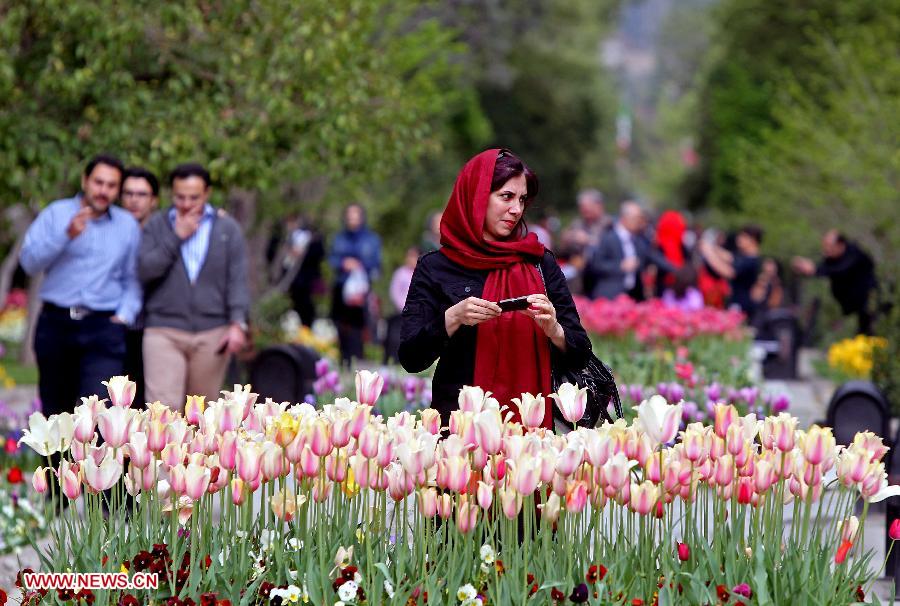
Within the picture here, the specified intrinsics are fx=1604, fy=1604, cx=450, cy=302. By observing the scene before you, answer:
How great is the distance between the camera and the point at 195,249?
8.23 meters

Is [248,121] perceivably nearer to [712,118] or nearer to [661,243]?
[661,243]

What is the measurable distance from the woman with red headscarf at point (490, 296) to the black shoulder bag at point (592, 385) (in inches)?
2.0

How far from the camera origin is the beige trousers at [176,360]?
26.8 feet

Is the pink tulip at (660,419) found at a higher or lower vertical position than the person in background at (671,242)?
lower

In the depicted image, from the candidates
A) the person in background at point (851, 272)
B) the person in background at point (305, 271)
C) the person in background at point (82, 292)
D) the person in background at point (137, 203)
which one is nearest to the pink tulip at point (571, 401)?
the person in background at point (82, 292)

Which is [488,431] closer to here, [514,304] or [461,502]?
[461,502]

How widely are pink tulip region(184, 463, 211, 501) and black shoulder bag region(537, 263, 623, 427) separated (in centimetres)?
144

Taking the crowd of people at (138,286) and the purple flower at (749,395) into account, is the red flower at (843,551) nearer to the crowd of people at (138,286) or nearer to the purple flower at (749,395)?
the crowd of people at (138,286)

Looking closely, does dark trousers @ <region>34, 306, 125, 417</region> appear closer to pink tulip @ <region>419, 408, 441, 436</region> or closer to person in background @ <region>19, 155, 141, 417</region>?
person in background @ <region>19, 155, 141, 417</region>

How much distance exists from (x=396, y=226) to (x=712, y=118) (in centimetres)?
2664

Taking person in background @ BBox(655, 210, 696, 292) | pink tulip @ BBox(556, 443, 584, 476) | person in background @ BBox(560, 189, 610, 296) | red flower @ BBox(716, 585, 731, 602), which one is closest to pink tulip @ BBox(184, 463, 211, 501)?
pink tulip @ BBox(556, 443, 584, 476)

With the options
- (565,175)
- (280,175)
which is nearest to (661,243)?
(280,175)

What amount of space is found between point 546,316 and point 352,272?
11676 mm

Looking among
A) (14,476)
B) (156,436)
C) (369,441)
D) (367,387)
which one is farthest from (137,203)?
(369,441)
